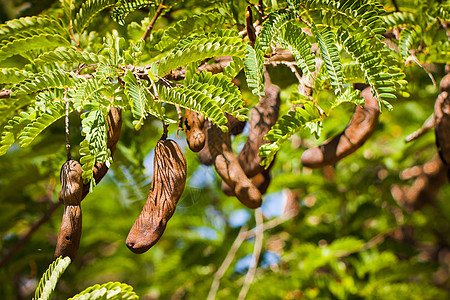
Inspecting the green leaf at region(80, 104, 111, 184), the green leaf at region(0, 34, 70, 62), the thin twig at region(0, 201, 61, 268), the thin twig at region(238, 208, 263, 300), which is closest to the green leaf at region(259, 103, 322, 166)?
the green leaf at region(80, 104, 111, 184)

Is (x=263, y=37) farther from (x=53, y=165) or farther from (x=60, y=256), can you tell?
(x=53, y=165)

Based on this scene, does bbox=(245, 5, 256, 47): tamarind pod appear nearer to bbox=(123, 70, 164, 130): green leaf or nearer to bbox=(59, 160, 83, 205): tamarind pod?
bbox=(123, 70, 164, 130): green leaf

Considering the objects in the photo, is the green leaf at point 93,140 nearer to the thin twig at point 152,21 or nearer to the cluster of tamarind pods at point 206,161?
the cluster of tamarind pods at point 206,161

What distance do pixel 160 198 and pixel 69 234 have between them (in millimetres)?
143

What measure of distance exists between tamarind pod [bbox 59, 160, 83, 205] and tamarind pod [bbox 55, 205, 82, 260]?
0.02m

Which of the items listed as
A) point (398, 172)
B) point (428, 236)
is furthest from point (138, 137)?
point (428, 236)

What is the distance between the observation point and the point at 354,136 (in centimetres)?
92

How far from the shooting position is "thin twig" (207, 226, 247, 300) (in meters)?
1.86

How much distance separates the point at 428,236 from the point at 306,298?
3.79 feet

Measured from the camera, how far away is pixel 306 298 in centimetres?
189

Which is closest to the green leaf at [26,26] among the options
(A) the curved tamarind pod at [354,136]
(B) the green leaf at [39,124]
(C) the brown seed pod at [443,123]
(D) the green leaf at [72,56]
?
(D) the green leaf at [72,56]

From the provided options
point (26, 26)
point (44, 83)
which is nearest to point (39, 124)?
point (44, 83)

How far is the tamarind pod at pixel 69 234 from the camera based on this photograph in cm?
70

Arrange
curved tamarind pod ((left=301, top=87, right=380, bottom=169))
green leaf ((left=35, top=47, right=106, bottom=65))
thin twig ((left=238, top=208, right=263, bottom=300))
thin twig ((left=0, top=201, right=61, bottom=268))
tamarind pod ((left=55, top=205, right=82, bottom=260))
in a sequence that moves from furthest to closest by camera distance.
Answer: thin twig ((left=238, top=208, right=263, bottom=300)) < thin twig ((left=0, top=201, right=61, bottom=268)) < curved tamarind pod ((left=301, top=87, right=380, bottom=169)) < green leaf ((left=35, top=47, right=106, bottom=65)) < tamarind pod ((left=55, top=205, right=82, bottom=260))
